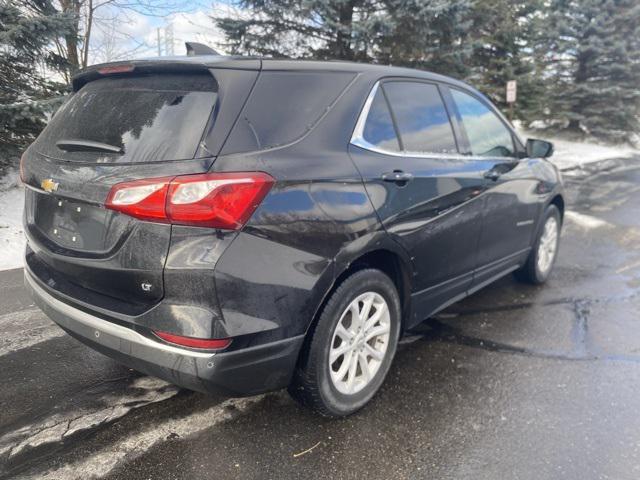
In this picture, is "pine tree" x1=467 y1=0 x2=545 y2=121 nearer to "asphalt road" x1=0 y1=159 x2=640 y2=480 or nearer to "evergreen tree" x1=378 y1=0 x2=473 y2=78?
"evergreen tree" x1=378 y1=0 x2=473 y2=78

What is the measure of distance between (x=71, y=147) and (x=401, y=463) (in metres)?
2.19

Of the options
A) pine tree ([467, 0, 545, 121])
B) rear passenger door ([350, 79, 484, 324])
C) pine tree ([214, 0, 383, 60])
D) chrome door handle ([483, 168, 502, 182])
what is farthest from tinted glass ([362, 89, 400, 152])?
pine tree ([467, 0, 545, 121])

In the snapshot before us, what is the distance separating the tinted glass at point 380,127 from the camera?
271 centimetres

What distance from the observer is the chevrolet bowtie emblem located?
2.41m

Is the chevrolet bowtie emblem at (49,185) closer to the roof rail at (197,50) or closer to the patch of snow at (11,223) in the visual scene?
the roof rail at (197,50)

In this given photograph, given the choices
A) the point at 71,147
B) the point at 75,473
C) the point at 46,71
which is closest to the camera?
the point at 75,473

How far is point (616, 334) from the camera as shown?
3812 millimetres

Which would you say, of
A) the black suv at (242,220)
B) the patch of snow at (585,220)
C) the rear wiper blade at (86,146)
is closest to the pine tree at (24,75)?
the black suv at (242,220)

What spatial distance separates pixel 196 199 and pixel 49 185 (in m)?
0.93

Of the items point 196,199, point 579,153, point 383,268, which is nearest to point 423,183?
point 383,268

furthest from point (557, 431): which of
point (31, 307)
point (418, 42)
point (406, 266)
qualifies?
point (418, 42)

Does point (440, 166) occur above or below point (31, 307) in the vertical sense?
above

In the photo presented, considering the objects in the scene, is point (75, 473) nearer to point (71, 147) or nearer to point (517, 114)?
point (71, 147)

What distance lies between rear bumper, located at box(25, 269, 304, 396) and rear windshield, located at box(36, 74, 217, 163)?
0.74m
